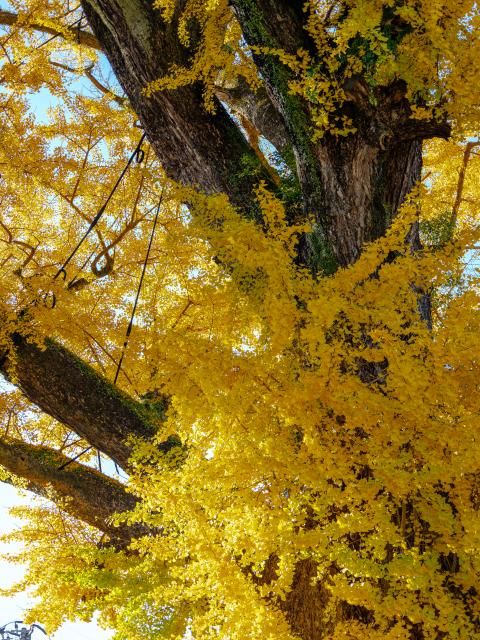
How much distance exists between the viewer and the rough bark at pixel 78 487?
14.1ft

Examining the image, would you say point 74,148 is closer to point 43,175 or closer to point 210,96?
point 43,175

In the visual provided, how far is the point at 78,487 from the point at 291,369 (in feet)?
8.97

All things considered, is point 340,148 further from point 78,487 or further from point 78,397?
point 78,487

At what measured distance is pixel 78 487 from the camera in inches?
174

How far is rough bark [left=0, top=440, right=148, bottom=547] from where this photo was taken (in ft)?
14.1

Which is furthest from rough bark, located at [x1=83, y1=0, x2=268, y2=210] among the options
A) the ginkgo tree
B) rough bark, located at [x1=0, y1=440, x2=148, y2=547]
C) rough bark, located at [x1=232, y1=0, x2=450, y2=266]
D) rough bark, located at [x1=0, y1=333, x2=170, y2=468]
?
rough bark, located at [x1=0, y1=440, x2=148, y2=547]

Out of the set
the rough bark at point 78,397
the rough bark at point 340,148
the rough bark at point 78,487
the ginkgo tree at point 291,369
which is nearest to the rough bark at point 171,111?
the ginkgo tree at point 291,369

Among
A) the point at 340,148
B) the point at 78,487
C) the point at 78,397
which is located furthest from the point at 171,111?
the point at 78,487

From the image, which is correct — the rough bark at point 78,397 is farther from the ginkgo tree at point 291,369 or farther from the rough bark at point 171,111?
the rough bark at point 171,111

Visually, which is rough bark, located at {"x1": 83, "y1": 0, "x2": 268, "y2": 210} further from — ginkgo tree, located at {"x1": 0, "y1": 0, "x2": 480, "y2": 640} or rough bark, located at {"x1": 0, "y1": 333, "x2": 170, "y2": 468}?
rough bark, located at {"x1": 0, "y1": 333, "x2": 170, "y2": 468}

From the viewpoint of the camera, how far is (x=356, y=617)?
2.71 m

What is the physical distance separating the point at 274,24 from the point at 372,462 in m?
2.43

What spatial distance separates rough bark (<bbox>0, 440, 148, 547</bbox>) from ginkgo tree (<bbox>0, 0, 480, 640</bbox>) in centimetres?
2

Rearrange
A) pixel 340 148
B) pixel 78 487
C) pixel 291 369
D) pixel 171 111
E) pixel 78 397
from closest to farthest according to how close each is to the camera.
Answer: pixel 291 369 → pixel 340 148 → pixel 171 111 → pixel 78 397 → pixel 78 487
